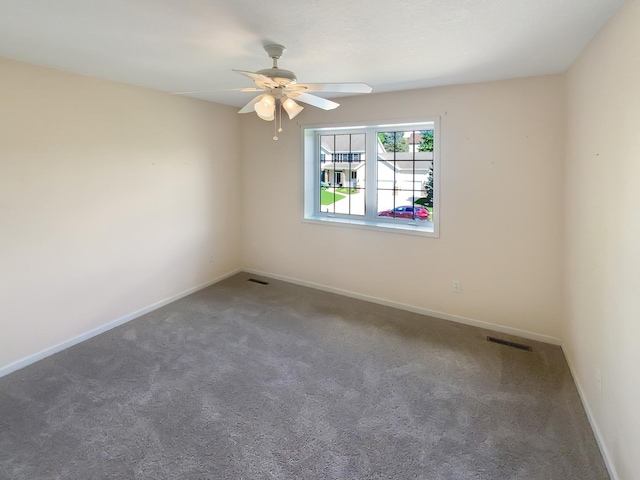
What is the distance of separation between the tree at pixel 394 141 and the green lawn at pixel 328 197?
84 centimetres

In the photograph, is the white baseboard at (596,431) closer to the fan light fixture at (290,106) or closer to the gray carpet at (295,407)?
the gray carpet at (295,407)

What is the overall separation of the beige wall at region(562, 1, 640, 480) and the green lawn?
2461mm

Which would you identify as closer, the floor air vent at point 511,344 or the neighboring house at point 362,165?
the floor air vent at point 511,344

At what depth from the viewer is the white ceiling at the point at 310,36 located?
1678 mm

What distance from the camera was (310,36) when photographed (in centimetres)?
202

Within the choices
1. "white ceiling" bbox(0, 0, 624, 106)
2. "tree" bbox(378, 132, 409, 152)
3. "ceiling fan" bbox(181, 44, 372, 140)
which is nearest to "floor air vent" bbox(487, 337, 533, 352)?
"tree" bbox(378, 132, 409, 152)

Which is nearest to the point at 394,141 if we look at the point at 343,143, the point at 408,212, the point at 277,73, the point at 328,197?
the point at 343,143

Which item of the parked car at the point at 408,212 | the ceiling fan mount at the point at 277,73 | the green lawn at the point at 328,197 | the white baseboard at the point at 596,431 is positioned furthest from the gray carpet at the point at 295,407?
the ceiling fan mount at the point at 277,73

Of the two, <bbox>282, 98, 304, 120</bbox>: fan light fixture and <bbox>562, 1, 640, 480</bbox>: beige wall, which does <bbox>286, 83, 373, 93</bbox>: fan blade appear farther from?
<bbox>562, 1, 640, 480</bbox>: beige wall

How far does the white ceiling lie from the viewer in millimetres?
1678

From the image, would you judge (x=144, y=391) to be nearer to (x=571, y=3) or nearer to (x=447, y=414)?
(x=447, y=414)

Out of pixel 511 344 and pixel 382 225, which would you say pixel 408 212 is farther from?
pixel 511 344

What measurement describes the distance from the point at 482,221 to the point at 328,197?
191cm

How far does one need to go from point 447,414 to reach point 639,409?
975mm
